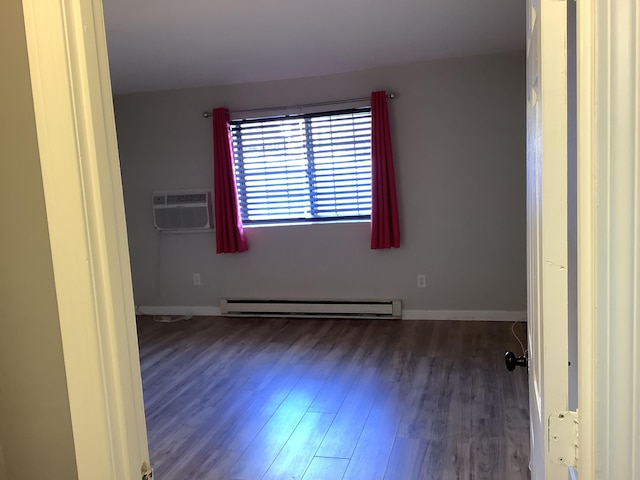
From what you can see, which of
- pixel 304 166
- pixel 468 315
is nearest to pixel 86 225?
pixel 304 166

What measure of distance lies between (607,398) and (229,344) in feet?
12.7

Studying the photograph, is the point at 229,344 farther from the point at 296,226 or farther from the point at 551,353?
the point at 551,353

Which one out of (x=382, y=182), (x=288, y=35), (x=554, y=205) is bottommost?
(x=554, y=205)

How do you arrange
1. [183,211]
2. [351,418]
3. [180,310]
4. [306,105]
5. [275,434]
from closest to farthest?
[275,434] → [351,418] → [306,105] → [183,211] → [180,310]

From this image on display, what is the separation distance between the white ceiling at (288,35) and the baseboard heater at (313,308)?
2.13 m

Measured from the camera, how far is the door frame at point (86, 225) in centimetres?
82

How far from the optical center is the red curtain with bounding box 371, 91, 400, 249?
177 inches

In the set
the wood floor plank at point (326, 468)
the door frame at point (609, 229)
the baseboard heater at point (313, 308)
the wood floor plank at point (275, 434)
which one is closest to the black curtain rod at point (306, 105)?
the baseboard heater at point (313, 308)

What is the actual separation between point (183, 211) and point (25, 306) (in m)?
4.38

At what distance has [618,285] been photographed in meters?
0.69

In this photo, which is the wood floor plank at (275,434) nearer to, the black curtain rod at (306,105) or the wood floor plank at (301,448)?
the wood floor plank at (301,448)

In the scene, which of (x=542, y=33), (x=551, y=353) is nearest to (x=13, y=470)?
(x=551, y=353)

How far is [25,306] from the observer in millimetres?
916

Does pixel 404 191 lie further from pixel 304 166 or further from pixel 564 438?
pixel 564 438
